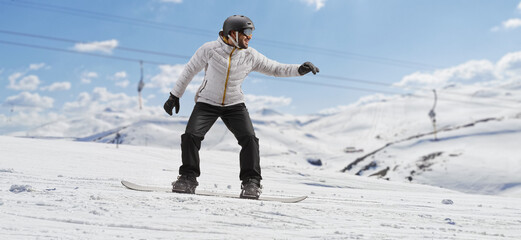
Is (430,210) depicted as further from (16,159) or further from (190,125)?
(16,159)

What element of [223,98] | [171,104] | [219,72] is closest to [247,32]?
[219,72]

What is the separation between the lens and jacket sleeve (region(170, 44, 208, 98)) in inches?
188

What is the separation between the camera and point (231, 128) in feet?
15.6

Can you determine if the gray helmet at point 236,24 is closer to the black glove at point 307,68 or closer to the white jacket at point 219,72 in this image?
the white jacket at point 219,72

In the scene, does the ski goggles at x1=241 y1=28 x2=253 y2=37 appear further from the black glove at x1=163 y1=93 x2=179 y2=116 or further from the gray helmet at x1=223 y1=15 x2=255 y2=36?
the black glove at x1=163 y1=93 x2=179 y2=116

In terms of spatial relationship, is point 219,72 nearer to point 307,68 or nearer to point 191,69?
point 191,69

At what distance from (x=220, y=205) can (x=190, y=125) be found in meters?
1.46

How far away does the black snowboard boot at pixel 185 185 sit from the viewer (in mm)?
4324

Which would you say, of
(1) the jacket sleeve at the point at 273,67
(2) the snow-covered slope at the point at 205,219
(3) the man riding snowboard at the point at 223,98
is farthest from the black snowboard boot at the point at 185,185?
(1) the jacket sleeve at the point at 273,67

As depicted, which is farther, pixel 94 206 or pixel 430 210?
pixel 430 210

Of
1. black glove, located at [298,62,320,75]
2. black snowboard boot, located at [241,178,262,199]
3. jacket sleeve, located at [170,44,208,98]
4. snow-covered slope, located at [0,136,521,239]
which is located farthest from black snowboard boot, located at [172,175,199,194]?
black glove, located at [298,62,320,75]

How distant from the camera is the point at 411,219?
3406 millimetres

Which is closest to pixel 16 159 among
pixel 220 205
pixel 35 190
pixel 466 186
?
pixel 35 190

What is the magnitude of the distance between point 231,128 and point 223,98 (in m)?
0.36
